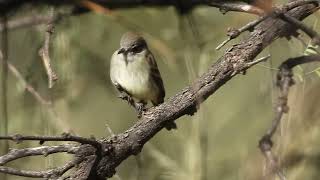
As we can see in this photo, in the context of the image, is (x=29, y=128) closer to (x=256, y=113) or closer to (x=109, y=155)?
(x=256, y=113)

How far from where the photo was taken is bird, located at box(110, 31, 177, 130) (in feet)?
9.88

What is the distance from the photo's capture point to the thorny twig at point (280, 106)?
1270mm

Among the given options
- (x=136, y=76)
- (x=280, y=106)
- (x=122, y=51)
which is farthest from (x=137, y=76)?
(x=280, y=106)

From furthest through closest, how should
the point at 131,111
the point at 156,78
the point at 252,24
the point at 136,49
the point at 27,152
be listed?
the point at 131,111
the point at 156,78
the point at 136,49
the point at 27,152
the point at 252,24

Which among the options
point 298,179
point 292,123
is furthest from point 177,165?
point 292,123

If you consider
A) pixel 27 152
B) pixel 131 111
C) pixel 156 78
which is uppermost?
pixel 27 152

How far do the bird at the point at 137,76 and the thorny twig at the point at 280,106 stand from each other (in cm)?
128

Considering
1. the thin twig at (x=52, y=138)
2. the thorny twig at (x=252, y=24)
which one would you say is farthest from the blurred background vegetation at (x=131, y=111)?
the thorny twig at (x=252, y=24)

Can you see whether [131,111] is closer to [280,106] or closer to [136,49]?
[136,49]

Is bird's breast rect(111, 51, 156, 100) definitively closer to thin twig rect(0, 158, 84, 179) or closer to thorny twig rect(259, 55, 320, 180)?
thin twig rect(0, 158, 84, 179)

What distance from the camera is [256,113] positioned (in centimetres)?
319

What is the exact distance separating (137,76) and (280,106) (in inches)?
69.6

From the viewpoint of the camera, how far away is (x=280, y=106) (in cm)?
142

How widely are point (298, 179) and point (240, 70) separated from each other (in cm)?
93
